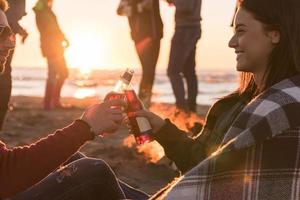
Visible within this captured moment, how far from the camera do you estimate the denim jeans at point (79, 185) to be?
3143mm

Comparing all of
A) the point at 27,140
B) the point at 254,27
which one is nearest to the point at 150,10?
the point at 27,140

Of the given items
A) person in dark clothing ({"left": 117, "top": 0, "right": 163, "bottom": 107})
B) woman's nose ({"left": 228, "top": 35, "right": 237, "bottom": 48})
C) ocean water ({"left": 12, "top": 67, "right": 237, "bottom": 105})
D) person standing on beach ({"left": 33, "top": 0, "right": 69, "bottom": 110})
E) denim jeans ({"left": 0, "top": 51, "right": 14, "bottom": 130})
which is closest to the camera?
woman's nose ({"left": 228, "top": 35, "right": 237, "bottom": 48})

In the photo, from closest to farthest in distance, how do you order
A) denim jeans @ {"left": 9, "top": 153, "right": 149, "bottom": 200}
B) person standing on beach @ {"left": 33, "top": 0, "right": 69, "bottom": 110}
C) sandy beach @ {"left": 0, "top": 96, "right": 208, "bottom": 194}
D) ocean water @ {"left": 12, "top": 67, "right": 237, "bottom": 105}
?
denim jeans @ {"left": 9, "top": 153, "right": 149, "bottom": 200} → sandy beach @ {"left": 0, "top": 96, "right": 208, "bottom": 194} → person standing on beach @ {"left": 33, "top": 0, "right": 69, "bottom": 110} → ocean water @ {"left": 12, "top": 67, "right": 237, "bottom": 105}

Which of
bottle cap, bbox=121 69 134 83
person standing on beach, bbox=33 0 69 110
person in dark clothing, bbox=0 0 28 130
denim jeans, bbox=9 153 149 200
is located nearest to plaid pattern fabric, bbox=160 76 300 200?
denim jeans, bbox=9 153 149 200

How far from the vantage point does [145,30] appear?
8.27m

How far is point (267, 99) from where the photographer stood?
8.16 feet

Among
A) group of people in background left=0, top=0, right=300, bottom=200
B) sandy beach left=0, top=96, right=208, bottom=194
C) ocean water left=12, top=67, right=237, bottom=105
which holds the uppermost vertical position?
group of people in background left=0, top=0, right=300, bottom=200

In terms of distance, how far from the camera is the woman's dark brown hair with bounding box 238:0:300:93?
2742 mm

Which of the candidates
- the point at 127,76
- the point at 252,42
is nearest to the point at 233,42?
the point at 252,42

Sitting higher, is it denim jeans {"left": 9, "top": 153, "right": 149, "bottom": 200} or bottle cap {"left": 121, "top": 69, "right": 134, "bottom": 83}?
bottle cap {"left": 121, "top": 69, "right": 134, "bottom": 83}

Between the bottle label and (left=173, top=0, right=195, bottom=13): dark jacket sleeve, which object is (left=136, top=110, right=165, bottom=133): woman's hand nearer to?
the bottle label

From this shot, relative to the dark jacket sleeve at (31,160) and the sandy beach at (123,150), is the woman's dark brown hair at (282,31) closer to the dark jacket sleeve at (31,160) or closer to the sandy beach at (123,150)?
the dark jacket sleeve at (31,160)

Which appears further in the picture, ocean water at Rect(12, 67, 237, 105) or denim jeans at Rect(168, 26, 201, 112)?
ocean water at Rect(12, 67, 237, 105)

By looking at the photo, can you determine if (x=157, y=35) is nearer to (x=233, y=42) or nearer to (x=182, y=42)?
(x=182, y=42)
